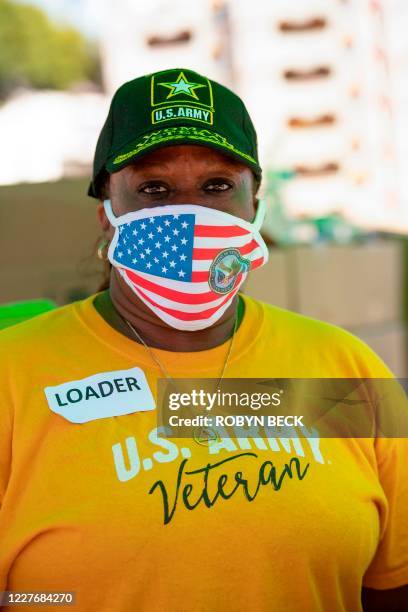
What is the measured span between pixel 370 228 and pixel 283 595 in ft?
20.0

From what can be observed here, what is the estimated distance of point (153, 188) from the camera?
1672 millimetres

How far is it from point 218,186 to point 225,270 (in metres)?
0.21

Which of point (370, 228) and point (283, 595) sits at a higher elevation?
point (370, 228)

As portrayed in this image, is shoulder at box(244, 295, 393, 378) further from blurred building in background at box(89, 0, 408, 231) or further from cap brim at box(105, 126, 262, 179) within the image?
blurred building in background at box(89, 0, 408, 231)

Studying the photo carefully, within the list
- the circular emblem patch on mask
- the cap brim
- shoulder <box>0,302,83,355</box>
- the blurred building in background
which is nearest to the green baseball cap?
the cap brim

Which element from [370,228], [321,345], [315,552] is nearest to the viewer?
[315,552]

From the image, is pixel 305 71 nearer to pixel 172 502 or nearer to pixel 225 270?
pixel 225 270

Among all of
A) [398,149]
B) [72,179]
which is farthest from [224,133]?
[398,149]

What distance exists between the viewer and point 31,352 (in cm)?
157

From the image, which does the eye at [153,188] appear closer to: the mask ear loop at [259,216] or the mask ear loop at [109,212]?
the mask ear loop at [109,212]

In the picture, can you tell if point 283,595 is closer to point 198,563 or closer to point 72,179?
point 198,563

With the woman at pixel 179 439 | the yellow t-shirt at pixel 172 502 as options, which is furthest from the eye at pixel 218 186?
the yellow t-shirt at pixel 172 502

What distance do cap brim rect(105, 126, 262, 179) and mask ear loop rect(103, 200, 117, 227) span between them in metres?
0.10

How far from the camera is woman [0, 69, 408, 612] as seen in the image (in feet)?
4.55
